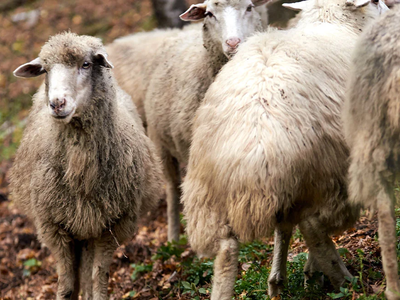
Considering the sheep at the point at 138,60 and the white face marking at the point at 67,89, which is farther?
the sheep at the point at 138,60

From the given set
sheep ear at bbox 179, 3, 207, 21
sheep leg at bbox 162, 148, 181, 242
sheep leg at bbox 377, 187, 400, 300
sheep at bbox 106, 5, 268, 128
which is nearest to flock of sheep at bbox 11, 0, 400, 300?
sheep leg at bbox 377, 187, 400, 300

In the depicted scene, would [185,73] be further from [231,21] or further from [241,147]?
[241,147]

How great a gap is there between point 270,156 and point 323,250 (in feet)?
3.05

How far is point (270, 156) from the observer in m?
3.63

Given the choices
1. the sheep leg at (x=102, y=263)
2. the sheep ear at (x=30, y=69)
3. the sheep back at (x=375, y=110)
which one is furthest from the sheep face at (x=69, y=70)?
the sheep back at (x=375, y=110)

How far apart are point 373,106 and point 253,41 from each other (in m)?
1.35

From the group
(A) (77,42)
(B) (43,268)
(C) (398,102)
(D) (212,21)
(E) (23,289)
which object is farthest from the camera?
(B) (43,268)

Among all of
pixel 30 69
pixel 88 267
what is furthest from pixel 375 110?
pixel 88 267

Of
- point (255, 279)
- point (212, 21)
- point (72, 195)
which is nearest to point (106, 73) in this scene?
point (72, 195)

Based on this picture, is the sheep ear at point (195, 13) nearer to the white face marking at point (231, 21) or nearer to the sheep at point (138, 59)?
the white face marking at point (231, 21)

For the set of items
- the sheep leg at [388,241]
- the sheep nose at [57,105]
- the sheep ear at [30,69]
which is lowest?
the sheep leg at [388,241]

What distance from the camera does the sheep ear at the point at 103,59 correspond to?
4789 millimetres

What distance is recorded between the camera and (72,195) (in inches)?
194

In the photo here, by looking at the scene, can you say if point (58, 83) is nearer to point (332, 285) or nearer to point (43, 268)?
point (332, 285)
